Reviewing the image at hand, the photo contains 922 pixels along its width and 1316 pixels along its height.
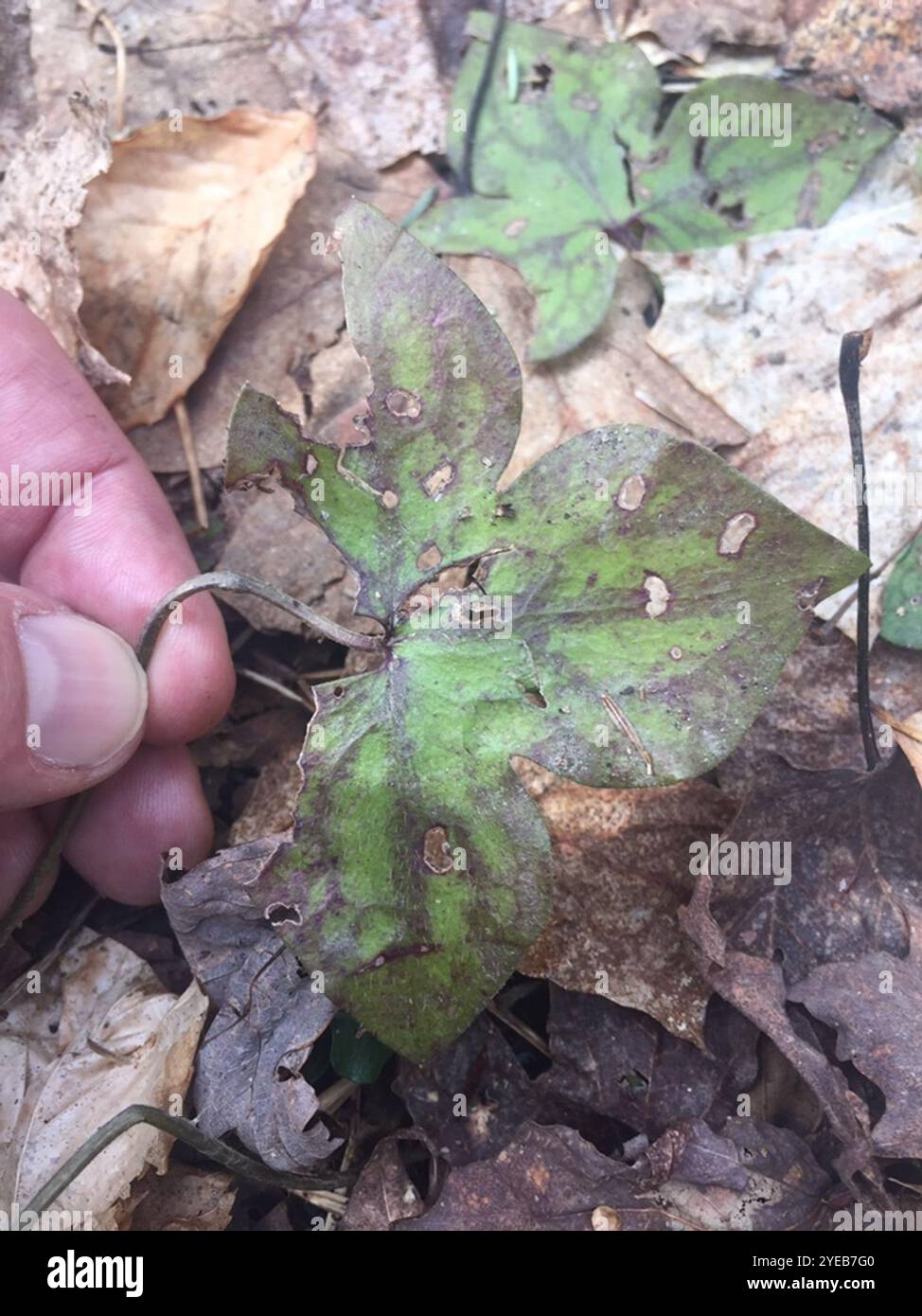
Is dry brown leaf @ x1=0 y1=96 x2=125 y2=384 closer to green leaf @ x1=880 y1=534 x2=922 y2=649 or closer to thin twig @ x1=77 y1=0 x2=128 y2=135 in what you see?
thin twig @ x1=77 y1=0 x2=128 y2=135

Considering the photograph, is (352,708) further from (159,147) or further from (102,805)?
(159,147)

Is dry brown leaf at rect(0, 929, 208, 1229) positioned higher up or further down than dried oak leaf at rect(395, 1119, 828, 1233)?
further down

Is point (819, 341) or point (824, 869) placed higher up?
point (819, 341)

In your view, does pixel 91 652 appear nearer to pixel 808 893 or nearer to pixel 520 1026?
pixel 520 1026

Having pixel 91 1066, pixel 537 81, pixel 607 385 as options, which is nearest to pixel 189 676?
pixel 91 1066

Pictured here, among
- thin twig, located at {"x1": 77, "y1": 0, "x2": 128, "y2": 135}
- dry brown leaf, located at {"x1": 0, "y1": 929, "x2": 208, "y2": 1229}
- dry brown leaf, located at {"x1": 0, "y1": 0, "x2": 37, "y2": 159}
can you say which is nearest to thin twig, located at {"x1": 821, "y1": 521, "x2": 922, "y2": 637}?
dry brown leaf, located at {"x1": 0, "y1": 929, "x2": 208, "y2": 1229}

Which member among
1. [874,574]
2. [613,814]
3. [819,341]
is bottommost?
[613,814]
